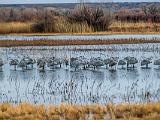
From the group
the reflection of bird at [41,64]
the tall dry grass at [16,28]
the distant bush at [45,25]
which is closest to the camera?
the reflection of bird at [41,64]

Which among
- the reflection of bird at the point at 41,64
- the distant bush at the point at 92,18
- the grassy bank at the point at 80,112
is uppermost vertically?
the distant bush at the point at 92,18

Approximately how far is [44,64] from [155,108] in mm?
9035

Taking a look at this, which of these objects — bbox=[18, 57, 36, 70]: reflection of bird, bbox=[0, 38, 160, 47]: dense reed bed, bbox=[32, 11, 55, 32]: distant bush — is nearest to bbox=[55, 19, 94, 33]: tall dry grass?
bbox=[32, 11, 55, 32]: distant bush

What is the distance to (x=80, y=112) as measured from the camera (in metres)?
10.9

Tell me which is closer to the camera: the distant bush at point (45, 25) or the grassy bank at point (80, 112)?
the grassy bank at point (80, 112)

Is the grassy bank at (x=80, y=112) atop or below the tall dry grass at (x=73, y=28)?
atop

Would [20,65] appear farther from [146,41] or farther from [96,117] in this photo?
[146,41]

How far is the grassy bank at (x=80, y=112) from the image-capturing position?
412 inches

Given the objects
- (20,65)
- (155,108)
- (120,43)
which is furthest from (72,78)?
(120,43)

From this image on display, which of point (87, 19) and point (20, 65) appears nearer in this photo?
point (20, 65)

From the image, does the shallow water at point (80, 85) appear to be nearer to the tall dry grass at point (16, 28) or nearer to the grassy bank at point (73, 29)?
the grassy bank at point (73, 29)

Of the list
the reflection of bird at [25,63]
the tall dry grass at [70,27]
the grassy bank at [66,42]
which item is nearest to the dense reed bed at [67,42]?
the grassy bank at [66,42]

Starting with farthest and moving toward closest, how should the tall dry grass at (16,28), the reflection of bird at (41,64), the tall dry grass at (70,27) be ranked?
1. the tall dry grass at (16,28)
2. the tall dry grass at (70,27)
3. the reflection of bird at (41,64)

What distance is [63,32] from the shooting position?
38.2 meters
